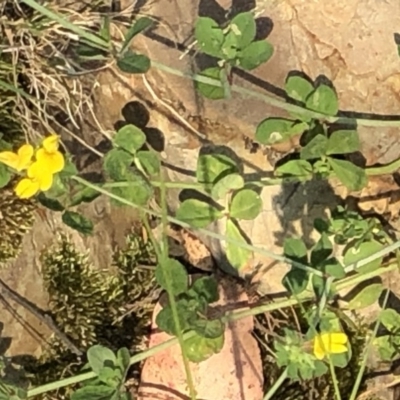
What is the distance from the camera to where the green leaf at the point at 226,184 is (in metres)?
1.86

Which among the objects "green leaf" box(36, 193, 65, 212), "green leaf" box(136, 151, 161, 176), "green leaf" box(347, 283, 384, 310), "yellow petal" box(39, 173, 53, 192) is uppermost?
"yellow petal" box(39, 173, 53, 192)

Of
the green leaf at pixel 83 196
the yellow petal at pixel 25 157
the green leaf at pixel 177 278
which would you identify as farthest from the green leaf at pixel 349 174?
the yellow petal at pixel 25 157

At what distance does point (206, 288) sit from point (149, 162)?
10.1 inches

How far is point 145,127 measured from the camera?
1.99 m

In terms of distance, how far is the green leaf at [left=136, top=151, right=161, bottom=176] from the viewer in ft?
6.06

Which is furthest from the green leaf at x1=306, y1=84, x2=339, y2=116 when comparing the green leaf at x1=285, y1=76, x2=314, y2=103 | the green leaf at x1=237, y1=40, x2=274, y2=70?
the green leaf at x1=237, y1=40, x2=274, y2=70

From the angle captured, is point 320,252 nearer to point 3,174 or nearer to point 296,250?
point 296,250

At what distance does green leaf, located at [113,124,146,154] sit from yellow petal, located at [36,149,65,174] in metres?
0.18

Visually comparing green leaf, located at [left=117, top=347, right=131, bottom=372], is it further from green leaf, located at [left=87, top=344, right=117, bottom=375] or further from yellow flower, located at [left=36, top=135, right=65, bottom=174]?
yellow flower, located at [left=36, top=135, right=65, bottom=174]

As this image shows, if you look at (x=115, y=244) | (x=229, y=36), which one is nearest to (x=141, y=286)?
(x=115, y=244)

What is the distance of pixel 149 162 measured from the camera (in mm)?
1849

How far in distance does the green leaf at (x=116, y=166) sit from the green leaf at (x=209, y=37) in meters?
0.25

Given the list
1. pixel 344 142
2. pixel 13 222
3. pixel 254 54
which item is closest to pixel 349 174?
pixel 344 142

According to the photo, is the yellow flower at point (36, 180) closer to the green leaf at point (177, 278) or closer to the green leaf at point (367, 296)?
Result: the green leaf at point (177, 278)
